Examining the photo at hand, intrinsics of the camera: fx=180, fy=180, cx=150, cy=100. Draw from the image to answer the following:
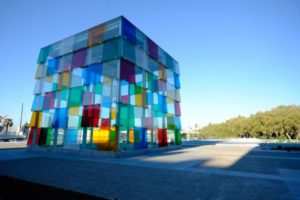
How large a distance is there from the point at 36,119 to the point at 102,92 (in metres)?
10.5

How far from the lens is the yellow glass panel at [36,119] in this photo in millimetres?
22091

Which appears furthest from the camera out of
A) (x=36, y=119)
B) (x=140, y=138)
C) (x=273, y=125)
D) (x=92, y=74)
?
(x=273, y=125)

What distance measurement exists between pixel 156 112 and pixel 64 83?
456 inches

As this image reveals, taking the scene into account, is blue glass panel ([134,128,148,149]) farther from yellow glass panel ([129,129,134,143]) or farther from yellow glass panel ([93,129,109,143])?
yellow glass panel ([93,129,109,143])

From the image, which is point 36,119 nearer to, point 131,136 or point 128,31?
point 131,136

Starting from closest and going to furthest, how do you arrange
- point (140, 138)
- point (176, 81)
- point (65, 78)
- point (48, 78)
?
point (140, 138)
point (65, 78)
point (48, 78)
point (176, 81)

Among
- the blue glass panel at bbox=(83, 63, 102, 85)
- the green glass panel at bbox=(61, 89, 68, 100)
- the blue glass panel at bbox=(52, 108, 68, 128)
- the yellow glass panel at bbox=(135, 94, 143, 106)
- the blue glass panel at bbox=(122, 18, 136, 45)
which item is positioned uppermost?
the blue glass panel at bbox=(122, 18, 136, 45)

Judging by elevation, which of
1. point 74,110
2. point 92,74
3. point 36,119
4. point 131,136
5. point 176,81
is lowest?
point 131,136

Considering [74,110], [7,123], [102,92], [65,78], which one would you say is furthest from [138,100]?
[7,123]

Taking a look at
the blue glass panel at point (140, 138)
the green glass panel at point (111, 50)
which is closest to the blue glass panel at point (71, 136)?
the blue glass panel at point (140, 138)

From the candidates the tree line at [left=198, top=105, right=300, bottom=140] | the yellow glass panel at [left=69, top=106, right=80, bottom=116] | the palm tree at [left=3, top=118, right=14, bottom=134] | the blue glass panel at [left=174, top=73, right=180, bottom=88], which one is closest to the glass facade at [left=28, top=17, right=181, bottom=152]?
the yellow glass panel at [left=69, top=106, right=80, bottom=116]

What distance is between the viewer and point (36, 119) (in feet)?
73.4

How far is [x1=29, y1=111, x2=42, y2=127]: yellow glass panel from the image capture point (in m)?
22.1

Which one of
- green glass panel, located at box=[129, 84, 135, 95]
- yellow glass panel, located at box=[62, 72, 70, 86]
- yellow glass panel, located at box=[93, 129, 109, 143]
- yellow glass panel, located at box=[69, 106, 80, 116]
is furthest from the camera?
yellow glass panel, located at box=[62, 72, 70, 86]
